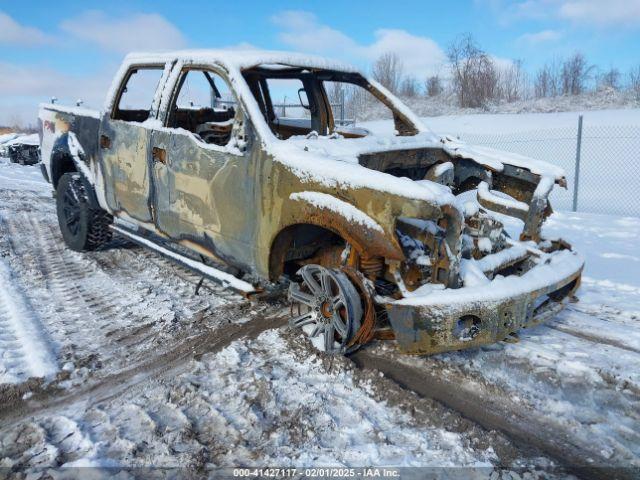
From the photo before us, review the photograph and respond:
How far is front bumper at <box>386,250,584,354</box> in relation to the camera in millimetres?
2848

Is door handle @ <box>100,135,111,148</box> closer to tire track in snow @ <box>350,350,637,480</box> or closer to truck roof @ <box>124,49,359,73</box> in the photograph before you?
truck roof @ <box>124,49,359,73</box>

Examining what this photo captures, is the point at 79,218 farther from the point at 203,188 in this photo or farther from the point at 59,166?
the point at 203,188

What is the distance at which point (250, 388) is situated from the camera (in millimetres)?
2996

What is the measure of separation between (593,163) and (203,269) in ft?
40.2

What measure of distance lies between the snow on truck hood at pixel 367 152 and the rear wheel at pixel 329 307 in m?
0.64

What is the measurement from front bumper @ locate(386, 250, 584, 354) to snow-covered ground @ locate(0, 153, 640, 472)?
33cm

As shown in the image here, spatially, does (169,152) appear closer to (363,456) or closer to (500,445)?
(363,456)

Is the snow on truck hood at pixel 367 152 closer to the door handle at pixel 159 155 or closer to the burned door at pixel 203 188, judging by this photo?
the burned door at pixel 203 188

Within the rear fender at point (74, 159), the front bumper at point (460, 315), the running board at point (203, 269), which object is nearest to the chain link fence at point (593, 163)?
the front bumper at point (460, 315)

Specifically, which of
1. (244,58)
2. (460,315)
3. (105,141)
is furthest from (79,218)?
(460,315)

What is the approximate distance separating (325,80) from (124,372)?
10.9 ft

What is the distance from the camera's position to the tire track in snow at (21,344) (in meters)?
3.18

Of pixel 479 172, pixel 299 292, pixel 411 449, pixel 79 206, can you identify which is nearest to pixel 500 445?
pixel 411 449

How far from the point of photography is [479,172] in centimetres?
453
